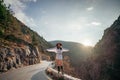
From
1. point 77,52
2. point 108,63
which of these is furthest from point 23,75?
point 77,52

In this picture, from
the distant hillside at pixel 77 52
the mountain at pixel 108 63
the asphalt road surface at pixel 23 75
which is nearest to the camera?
the asphalt road surface at pixel 23 75

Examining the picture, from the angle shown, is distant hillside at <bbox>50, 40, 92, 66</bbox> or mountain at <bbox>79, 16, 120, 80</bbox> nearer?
mountain at <bbox>79, 16, 120, 80</bbox>

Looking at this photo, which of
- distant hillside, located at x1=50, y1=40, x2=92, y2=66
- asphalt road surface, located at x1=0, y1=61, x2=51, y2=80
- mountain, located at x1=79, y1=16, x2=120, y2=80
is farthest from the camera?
distant hillside, located at x1=50, y1=40, x2=92, y2=66

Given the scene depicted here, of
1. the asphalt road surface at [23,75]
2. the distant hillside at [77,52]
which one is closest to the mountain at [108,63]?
the distant hillside at [77,52]

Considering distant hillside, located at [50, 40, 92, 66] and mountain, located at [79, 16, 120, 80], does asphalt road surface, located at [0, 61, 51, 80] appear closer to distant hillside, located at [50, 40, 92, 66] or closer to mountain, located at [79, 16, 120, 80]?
mountain, located at [79, 16, 120, 80]

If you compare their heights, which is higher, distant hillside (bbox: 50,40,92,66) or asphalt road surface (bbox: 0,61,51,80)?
distant hillside (bbox: 50,40,92,66)

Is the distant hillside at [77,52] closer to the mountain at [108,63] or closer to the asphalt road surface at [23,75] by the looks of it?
the mountain at [108,63]

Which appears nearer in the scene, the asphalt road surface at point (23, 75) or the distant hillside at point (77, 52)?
the asphalt road surface at point (23, 75)

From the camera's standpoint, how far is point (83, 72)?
9556cm

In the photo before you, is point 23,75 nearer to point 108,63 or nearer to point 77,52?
point 108,63

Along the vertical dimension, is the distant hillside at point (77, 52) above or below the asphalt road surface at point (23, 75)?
above

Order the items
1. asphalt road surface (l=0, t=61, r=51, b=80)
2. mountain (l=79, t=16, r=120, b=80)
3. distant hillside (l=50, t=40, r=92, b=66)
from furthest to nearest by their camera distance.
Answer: distant hillside (l=50, t=40, r=92, b=66), mountain (l=79, t=16, r=120, b=80), asphalt road surface (l=0, t=61, r=51, b=80)

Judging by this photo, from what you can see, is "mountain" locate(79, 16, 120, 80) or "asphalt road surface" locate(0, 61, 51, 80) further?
"mountain" locate(79, 16, 120, 80)

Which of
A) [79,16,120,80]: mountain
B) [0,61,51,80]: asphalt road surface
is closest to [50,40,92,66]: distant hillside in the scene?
[79,16,120,80]: mountain
